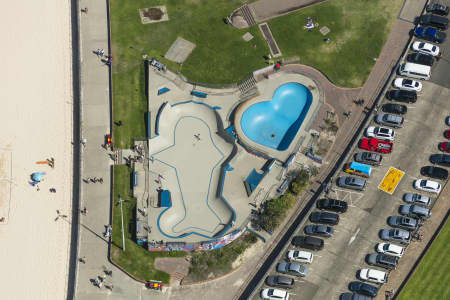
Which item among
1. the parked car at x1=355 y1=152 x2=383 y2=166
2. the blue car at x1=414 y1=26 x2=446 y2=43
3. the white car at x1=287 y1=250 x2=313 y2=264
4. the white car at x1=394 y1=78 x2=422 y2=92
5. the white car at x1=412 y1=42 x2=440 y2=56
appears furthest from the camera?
the blue car at x1=414 y1=26 x2=446 y2=43

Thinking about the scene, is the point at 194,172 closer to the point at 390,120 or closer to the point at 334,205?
the point at 334,205

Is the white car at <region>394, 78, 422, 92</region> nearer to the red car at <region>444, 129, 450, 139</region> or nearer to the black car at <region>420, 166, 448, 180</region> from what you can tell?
the red car at <region>444, 129, 450, 139</region>

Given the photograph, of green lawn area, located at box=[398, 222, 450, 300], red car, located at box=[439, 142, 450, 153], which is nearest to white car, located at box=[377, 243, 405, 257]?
green lawn area, located at box=[398, 222, 450, 300]

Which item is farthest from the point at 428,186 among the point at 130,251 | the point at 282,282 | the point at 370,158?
the point at 130,251

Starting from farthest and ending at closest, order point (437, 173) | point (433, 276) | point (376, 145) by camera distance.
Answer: point (376, 145), point (437, 173), point (433, 276)

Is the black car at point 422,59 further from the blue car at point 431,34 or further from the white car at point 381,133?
the white car at point 381,133

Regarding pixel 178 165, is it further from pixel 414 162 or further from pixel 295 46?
pixel 414 162
